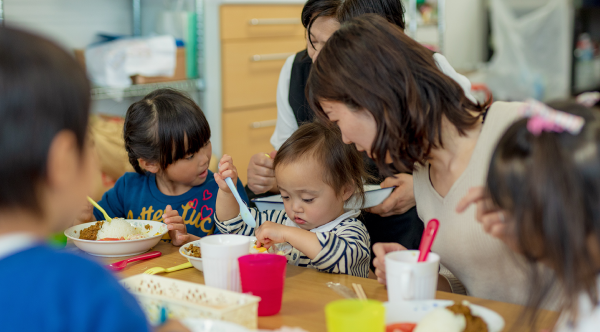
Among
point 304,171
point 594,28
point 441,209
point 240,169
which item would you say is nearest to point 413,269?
point 441,209

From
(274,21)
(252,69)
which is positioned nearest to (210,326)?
(252,69)

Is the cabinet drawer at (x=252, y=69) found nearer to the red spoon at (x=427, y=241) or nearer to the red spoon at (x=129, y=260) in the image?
the red spoon at (x=129, y=260)

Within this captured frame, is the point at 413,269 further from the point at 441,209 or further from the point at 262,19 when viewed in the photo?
the point at 262,19

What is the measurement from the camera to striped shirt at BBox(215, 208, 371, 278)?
1.14 metres

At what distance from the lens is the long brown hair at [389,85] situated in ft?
3.20

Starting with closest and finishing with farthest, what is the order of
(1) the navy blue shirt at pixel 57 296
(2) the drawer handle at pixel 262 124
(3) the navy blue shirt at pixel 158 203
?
(1) the navy blue shirt at pixel 57 296
(3) the navy blue shirt at pixel 158 203
(2) the drawer handle at pixel 262 124

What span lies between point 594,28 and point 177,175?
159 inches

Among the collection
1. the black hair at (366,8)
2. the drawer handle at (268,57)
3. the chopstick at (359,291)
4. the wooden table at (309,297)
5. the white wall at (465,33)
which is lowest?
the wooden table at (309,297)

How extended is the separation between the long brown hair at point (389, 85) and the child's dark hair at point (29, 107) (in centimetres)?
52

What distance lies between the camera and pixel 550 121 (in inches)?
26.9

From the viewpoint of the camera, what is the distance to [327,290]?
1004 millimetres

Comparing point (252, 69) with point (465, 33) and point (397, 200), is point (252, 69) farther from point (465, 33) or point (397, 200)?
point (465, 33)

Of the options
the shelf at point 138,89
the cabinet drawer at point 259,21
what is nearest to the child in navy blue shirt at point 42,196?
the shelf at point 138,89

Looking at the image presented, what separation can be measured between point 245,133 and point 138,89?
695 millimetres
